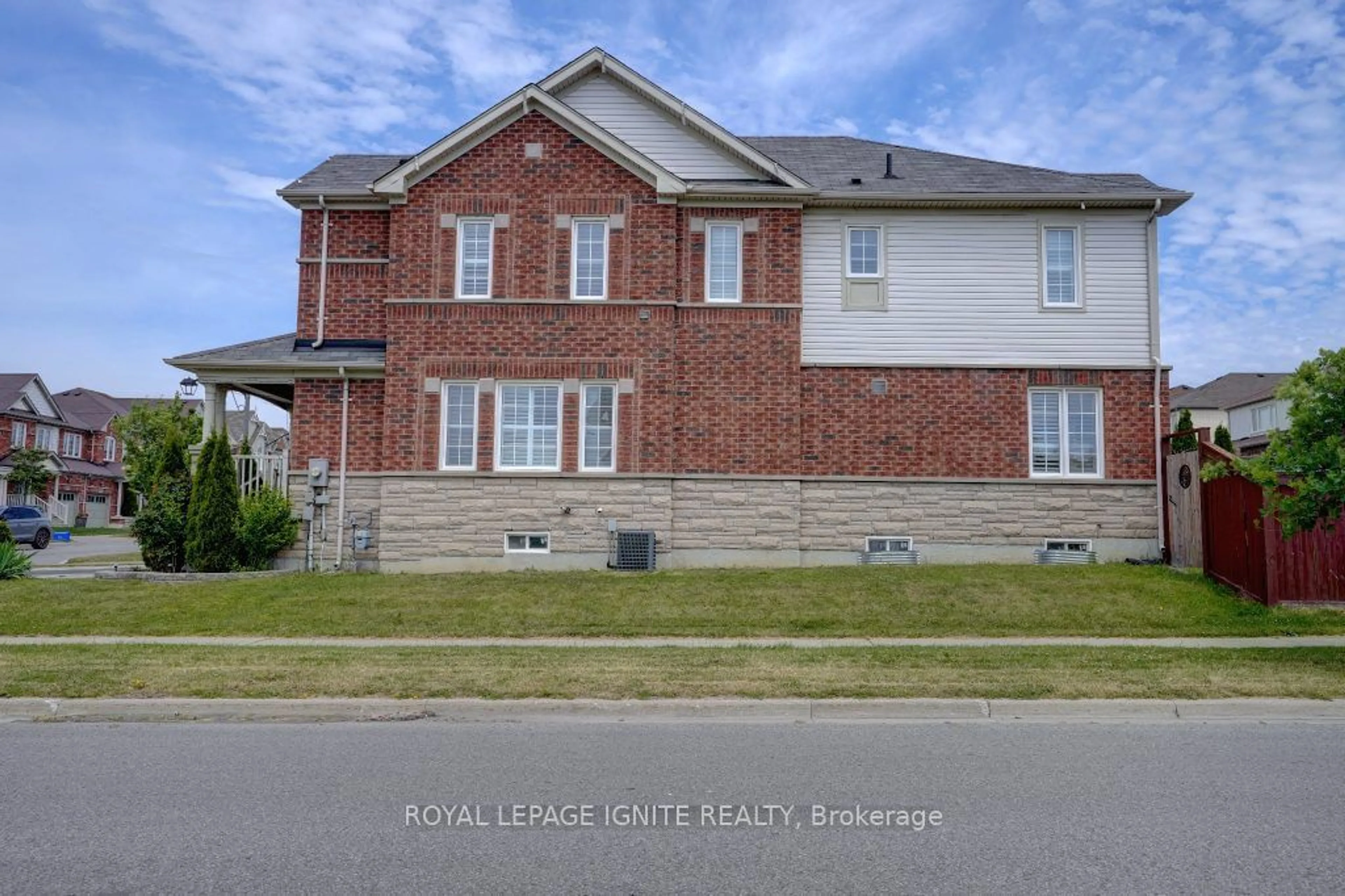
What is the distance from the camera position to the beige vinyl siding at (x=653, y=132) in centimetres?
1869

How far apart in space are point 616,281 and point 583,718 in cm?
1059

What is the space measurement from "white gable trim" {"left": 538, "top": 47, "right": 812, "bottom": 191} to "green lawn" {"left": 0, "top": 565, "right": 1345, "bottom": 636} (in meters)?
7.50

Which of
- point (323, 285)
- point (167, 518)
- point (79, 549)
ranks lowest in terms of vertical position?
point (79, 549)

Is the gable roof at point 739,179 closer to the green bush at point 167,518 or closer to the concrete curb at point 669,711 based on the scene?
the green bush at point 167,518

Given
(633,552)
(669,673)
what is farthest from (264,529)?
(669,673)

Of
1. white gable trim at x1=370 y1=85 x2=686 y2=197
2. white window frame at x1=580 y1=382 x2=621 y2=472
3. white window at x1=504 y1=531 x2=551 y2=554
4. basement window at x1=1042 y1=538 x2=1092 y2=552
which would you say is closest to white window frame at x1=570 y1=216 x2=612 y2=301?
white gable trim at x1=370 y1=85 x2=686 y2=197

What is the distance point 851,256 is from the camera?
1852cm

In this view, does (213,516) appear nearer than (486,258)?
Yes

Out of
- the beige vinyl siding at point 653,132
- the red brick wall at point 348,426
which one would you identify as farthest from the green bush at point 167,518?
the beige vinyl siding at point 653,132

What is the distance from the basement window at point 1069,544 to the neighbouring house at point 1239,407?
3038cm

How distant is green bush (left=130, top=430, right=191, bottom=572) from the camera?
16.8 metres

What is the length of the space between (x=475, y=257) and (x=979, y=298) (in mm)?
9052

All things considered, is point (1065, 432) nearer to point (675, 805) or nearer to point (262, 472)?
point (675, 805)

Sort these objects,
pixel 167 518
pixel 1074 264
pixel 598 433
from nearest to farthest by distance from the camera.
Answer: pixel 167 518
pixel 598 433
pixel 1074 264
